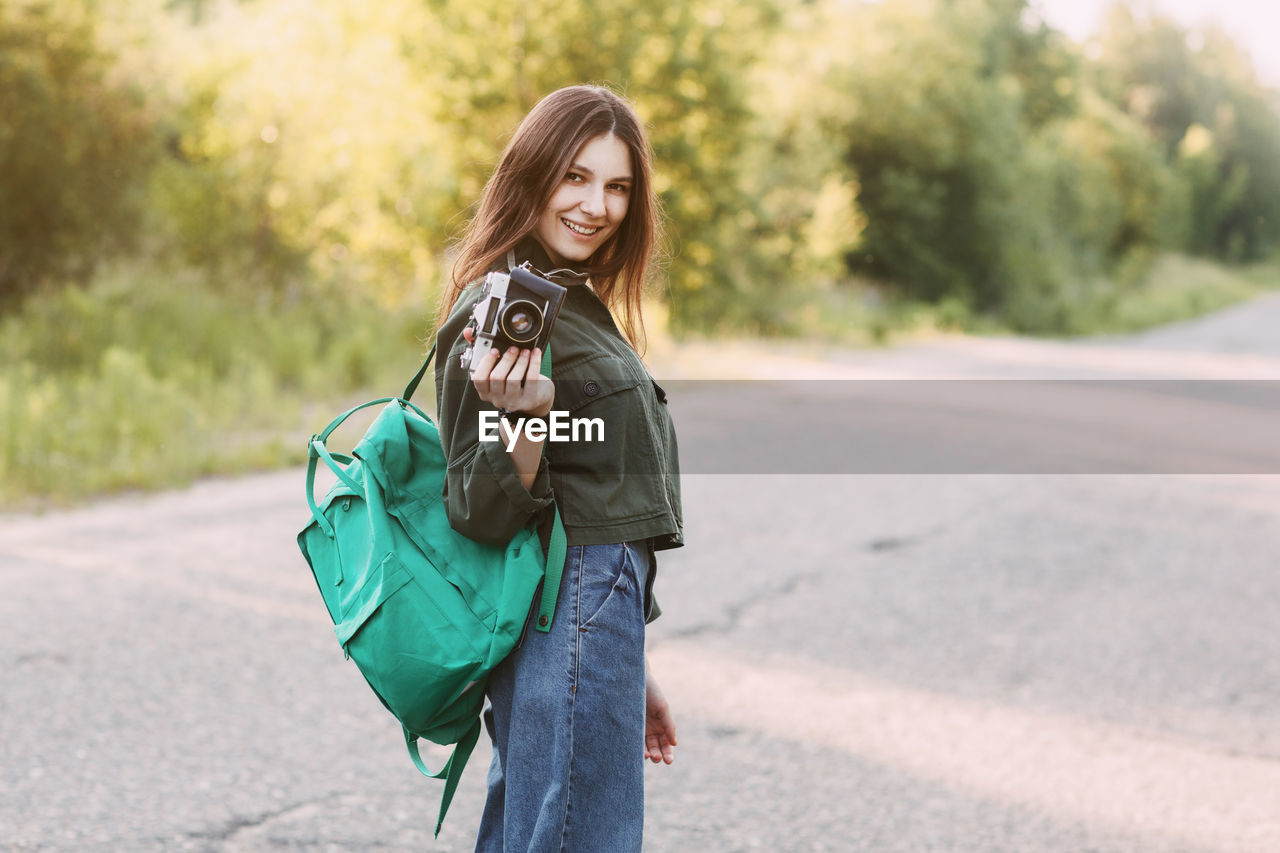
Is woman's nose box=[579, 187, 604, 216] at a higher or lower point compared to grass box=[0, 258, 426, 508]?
higher

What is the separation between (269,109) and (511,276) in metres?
13.5

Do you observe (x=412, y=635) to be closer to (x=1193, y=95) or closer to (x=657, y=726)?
(x=657, y=726)

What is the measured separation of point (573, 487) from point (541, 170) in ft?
1.67

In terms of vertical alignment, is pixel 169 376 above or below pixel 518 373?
below

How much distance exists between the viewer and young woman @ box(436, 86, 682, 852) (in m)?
1.79

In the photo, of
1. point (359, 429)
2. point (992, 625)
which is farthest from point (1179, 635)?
point (359, 429)

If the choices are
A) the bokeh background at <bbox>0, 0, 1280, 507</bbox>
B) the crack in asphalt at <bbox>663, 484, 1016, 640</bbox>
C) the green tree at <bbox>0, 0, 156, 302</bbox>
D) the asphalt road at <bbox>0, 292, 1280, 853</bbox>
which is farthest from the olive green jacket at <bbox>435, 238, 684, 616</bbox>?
the green tree at <bbox>0, 0, 156, 302</bbox>

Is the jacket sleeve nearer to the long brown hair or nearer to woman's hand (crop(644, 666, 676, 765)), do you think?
the long brown hair

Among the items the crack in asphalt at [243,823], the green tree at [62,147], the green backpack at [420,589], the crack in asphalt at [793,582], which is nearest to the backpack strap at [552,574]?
the green backpack at [420,589]

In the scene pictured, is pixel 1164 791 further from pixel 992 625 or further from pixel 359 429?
pixel 359 429

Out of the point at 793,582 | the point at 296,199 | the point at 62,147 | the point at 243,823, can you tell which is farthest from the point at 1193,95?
the point at 243,823

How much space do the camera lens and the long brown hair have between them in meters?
0.32

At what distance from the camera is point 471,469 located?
1.76 meters

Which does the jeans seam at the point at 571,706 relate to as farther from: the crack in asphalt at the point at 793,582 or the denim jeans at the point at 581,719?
the crack in asphalt at the point at 793,582
